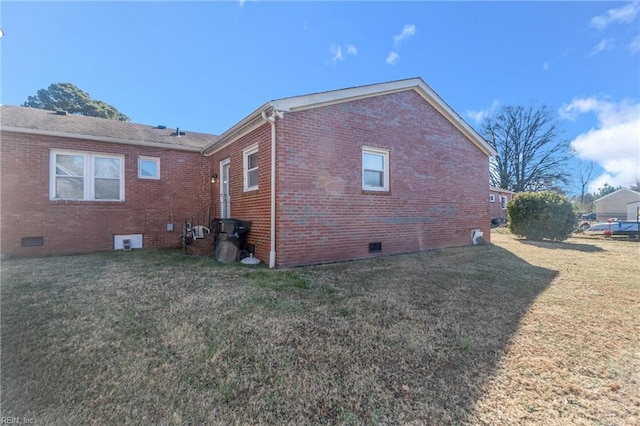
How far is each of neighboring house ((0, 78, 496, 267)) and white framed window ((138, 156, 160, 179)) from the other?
74mm

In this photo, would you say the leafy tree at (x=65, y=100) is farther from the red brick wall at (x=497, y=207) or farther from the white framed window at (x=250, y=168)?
the red brick wall at (x=497, y=207)

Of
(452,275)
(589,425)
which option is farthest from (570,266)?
(589,425)

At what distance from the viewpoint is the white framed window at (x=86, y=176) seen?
8094 mm

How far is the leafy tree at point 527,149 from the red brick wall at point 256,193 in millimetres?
36229

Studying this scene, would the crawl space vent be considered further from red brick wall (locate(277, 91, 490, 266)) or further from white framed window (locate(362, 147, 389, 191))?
white framed window (locate(362, 147, 389, 191))

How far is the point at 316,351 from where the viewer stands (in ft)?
8.78

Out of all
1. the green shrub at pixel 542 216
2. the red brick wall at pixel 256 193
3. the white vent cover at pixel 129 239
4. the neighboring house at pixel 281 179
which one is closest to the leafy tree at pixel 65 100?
the neighboring house at pixel 281 179

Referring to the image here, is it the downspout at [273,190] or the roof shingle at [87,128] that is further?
the roof shingle at [87,128]

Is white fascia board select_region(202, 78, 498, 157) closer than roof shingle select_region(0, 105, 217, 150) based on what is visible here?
Yes

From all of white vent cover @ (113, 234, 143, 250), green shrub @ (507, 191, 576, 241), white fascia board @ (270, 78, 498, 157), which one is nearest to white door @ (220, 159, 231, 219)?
white vent cover @ (113, 234, 143, 250)

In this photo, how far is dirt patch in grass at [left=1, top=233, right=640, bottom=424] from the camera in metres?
1.97

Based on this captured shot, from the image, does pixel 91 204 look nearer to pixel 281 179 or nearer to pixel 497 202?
pixel 281 179

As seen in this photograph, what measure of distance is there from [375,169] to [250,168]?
348 cm

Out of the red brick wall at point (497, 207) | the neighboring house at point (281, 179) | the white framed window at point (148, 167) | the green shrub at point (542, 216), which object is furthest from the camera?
the red brick wall at point (497, 207)
